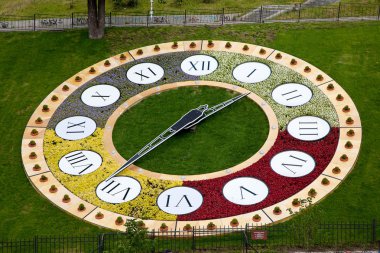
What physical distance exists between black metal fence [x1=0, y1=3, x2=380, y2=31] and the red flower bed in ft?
54.1

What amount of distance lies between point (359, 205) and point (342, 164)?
3975 millimetres

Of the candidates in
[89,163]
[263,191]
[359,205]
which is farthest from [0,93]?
[359,205]

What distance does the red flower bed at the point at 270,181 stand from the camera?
5556cm

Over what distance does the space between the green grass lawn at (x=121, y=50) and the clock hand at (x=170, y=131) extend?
613 cm

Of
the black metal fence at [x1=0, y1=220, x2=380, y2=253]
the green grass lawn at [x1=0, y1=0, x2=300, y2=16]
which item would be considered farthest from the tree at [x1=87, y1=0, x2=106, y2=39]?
the black metal fence at [x1=0, y1=220, x2=380, y2=253]

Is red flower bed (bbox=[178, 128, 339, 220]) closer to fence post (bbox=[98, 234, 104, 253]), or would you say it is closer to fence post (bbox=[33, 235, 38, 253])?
fence post (bbox=[98, 234, 104, 253])

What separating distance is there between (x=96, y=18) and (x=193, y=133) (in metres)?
15.1

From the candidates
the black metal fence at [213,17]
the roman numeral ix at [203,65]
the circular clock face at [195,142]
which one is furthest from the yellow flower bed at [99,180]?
the black metal fence at [213,17]

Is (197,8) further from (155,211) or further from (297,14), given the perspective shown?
(155,211)

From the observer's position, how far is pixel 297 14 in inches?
2977

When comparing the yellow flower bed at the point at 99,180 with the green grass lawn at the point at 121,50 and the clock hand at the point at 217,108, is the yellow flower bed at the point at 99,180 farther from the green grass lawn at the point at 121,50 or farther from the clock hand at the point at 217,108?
the clock hand at the point at 217,108

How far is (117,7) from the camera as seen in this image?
257ft

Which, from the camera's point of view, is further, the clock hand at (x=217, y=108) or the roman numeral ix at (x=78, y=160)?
the clock hand at (x=217, y=108)

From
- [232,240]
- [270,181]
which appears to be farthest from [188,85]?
[232,240]
